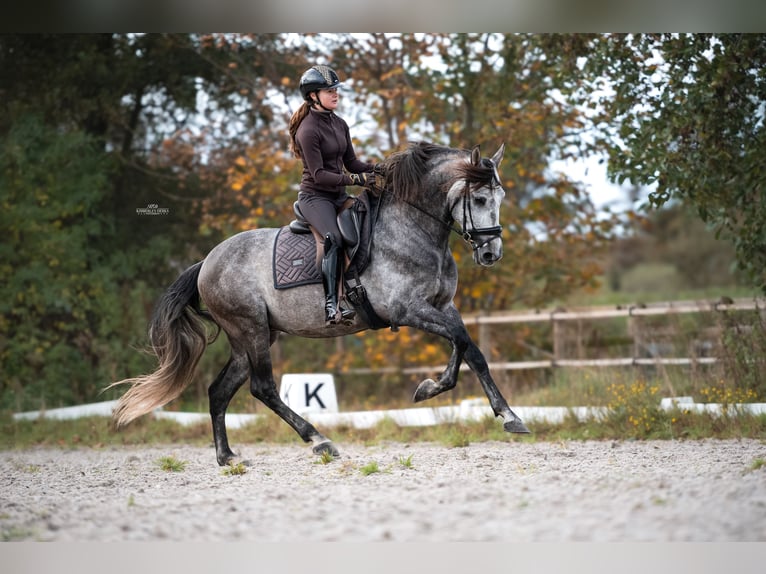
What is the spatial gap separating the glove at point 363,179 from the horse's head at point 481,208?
2.42ft

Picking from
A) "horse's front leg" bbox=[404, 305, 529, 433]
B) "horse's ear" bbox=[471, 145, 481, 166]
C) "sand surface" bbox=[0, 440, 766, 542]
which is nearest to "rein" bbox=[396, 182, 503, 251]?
"horse's ear" bbox=[471, 145, 481, 166]

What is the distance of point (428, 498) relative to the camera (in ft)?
14.9

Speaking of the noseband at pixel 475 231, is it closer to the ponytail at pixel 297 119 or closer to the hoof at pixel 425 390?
the hoof at pixel 425 390

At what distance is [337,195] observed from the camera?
6.38 meters

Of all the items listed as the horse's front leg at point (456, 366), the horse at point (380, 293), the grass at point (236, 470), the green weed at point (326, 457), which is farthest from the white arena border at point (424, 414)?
the grass at point (236, 470)

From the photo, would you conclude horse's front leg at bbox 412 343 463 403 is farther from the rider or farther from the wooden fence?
the wooden fence

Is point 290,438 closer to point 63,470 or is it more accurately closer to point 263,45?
point 63,470

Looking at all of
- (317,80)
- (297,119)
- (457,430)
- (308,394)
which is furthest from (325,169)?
(308,394)

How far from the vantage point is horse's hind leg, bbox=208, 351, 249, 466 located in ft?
22.0

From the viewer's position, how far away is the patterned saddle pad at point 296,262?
6348mm

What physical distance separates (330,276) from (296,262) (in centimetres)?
43

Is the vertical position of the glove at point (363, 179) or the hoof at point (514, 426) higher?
the glove at point (363, 179)

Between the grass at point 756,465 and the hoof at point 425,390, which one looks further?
the hoof at point 425,390
